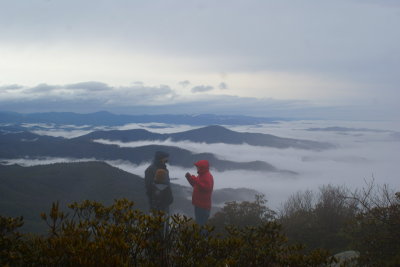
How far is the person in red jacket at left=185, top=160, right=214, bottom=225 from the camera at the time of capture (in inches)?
284

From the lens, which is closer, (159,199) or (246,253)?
(246,253)

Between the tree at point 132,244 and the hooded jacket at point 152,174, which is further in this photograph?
the hooded jacket at point 152,174

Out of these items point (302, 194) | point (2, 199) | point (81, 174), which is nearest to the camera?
point (302, 194)

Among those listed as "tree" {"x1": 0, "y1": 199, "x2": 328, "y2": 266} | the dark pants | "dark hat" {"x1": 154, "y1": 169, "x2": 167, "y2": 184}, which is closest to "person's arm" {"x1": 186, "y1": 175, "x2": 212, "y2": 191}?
the dark pants

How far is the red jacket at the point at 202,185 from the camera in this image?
284 inches

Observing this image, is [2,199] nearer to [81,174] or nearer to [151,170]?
[81,174]

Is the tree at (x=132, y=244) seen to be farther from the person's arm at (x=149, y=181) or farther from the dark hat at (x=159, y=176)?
the person's arm at (x=149, y=181)

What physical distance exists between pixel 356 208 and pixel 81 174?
11804 centimetres

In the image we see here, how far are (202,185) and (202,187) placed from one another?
57mm

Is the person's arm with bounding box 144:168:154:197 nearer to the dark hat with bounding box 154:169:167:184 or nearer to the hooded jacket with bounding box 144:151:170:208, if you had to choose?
the hooded jacket with bounding box 144:151:170:208

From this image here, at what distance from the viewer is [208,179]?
724 centimetres

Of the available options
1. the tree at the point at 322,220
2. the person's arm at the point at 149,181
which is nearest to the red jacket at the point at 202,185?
the person's arm at the point at 149,181

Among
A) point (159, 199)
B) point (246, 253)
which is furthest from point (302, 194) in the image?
point (246, 253)

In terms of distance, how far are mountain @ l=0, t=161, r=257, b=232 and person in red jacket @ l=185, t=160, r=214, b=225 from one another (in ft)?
242
